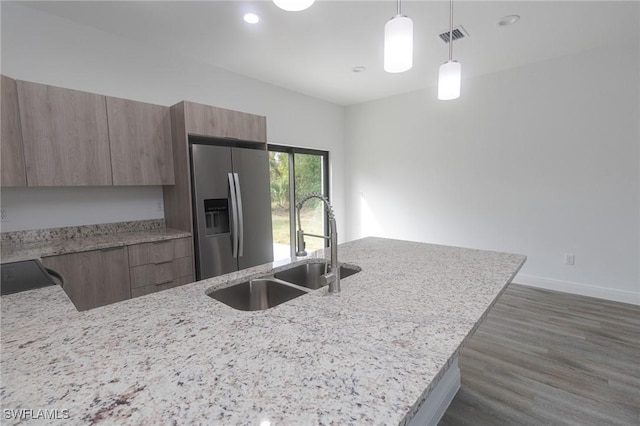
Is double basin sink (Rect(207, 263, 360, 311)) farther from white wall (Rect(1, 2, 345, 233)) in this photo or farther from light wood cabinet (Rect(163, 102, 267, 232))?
white wall (Rect(1, 2, 345, 233))

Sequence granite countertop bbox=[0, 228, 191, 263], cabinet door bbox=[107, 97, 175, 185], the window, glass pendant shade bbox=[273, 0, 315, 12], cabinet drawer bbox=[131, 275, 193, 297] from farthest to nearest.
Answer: the window
cabinet door bbox=[107, 97, 175, 185]
cabinet drawer bbox=[131, 275, 193, 297]
granite countertop bbox=[0, 228, 191, 263]
glass pendant shade bbox=[273, 0, 315, 12]

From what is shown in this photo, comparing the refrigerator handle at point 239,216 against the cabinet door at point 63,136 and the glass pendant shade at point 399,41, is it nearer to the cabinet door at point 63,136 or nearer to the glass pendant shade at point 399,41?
the cabinet door at point 63,136

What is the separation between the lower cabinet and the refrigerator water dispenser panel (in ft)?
0.85

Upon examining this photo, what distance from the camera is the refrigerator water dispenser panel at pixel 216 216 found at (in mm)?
2768

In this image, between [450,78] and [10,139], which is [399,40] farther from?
[10,139]

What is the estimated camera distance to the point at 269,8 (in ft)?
7.32

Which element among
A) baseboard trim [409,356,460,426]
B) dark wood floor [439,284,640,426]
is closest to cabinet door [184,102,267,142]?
baseboard trim [409,356,460,426]

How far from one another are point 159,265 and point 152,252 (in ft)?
0.43

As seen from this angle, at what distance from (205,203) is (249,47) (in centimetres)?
160

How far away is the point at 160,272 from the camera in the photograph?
2.46m

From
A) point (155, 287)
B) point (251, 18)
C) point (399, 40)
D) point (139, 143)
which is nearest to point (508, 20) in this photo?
point (399, 40)

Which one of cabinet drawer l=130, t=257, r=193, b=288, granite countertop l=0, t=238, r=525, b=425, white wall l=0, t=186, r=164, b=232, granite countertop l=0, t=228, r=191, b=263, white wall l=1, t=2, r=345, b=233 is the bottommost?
cabinet drawer l=130, t=257, r=193, b=288

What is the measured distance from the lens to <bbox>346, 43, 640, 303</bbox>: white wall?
3.01 m

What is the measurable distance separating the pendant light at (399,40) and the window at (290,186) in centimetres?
290
